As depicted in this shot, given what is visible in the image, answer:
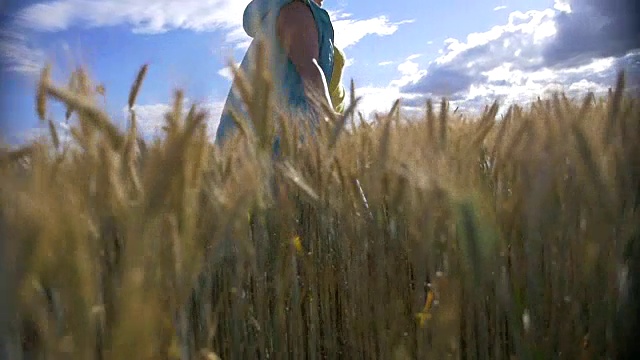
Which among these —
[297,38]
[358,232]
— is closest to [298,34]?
[297,38]

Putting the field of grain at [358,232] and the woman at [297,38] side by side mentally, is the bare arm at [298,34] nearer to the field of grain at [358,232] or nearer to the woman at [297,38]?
the woman at [297,38]

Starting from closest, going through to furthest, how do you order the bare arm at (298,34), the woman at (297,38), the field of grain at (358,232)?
the field of grain at (358,232), the woman at (297,38), the bare arm at (298,34)

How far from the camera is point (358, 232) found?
78 centimetres

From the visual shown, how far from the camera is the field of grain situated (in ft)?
1.61

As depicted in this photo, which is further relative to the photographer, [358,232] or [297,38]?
[297,38]

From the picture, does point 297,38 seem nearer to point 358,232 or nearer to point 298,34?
point 298,34

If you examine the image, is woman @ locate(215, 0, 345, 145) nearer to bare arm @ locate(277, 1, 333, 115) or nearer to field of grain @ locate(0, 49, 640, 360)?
bare arm @ locate(277, 1, 333, 115)

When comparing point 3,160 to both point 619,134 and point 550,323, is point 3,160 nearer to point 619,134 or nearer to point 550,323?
point 550,323

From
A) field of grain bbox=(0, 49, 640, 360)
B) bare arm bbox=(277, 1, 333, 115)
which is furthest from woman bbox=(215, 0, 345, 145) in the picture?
field of grain bbox=(0, 49, 640, 360)

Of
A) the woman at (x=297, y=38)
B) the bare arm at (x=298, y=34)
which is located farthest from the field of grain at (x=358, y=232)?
the bare arm at (x=298, y=34)

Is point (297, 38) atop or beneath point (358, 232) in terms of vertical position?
atop

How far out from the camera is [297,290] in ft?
2.45

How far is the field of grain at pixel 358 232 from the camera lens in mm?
490

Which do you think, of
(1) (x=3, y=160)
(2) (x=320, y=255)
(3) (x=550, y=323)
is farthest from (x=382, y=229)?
(1) (x=3, y=160)
